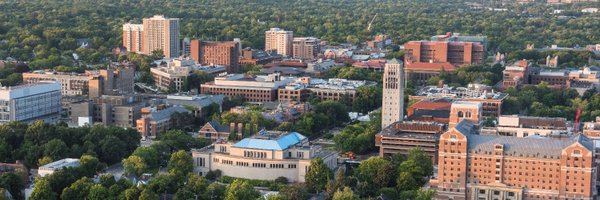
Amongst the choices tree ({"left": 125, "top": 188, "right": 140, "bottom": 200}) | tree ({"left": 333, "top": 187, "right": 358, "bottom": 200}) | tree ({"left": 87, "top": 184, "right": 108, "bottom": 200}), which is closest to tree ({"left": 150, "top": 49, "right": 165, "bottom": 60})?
tree ({"left": 87, "top": 184, "right": 108, "bottom": 200})

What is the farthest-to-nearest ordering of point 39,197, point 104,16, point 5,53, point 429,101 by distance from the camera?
1. point 104,16
2. point 5,53
3. point 429,101
4. point 39,197

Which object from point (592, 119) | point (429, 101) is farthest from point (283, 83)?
point (592, 119)

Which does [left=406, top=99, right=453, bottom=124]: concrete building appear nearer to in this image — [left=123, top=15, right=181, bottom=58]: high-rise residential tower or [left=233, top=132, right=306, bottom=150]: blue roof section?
[left=233, top=132, right=306, bottom=150]: blue roof section

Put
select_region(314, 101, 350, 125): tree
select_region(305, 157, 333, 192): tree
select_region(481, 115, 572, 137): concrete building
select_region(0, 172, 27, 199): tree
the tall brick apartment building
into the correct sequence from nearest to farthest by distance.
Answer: select_region(0, 172, 27, 199): tree
the tall brick apartment building
select_region(305, 157, 333, 192): tree
select_region(481, 115, 572, 137): concrete building
select_region(314, 101, 350, 125): tree

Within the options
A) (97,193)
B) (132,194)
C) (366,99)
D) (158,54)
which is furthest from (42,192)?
(158,54)

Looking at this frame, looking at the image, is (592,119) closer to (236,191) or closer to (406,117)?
(406,117)

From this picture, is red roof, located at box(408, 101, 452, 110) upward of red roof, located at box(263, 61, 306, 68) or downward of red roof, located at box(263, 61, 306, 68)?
upward

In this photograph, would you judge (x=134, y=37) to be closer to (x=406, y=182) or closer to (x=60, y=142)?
(x=60, y=142)

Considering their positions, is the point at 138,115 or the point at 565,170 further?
the point at 138,115
